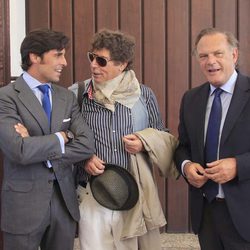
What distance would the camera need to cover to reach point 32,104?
2125 millimetres

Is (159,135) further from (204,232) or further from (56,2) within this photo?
(56,2)

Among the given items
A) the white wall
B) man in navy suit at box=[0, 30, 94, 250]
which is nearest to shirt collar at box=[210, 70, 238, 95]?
man in navy suit at box=[0, 30, 94, 250]

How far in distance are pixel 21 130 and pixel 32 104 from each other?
156 mm

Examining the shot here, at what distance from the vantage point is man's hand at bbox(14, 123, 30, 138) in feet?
6.66

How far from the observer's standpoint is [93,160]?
2283mm

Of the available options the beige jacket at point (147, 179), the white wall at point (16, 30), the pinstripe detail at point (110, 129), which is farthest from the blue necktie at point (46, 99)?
the white wall at point (16, 30)

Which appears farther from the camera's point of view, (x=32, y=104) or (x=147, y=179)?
(x=147, y=179)

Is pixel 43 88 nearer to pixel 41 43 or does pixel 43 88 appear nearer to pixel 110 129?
pixel 41 43

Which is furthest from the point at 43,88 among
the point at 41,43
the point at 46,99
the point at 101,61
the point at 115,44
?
the point at 115,44

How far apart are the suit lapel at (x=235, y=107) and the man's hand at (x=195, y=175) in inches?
6.7

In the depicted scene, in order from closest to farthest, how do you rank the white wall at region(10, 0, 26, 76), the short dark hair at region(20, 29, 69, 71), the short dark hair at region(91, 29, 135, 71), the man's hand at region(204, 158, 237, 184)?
the man's hand at region(204, 158, 237, 184) < the short dark hair at region(20, 29, 69, 71) < the short dark hair at region(91, 29, 135, 71) < the white wall at region(10, 0, 26, 76)

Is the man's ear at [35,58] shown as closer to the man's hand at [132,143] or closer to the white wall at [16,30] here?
the man's hand at [132,143]

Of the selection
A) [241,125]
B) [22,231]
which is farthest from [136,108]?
[22,231]

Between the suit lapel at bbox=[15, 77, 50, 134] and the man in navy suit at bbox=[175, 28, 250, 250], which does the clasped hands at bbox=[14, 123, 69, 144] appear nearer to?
the suit lapel at bbox=[15, 77, 50, 134]
